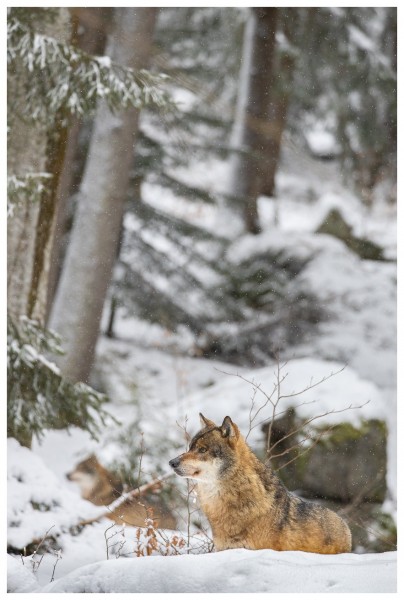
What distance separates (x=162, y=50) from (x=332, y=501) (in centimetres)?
366

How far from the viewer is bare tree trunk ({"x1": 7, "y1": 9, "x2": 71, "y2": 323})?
4.19m

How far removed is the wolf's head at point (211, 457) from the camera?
9.48 feet

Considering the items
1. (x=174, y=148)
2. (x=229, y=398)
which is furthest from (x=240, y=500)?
(x=174, y=148)

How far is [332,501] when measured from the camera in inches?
172

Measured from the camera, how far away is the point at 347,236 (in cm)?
809

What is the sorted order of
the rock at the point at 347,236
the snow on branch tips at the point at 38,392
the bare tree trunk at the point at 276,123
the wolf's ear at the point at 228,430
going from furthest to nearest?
the rock at the point at 347,236
the bare tree trunk at the point at 276,123
the snow on branch tips at the point at 38,392
the wolf's ear at the point at 228,430

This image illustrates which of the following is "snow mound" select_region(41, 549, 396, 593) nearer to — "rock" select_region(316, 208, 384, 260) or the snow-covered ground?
the snow-covered ground

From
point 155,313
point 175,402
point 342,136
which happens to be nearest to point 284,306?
point 155,313

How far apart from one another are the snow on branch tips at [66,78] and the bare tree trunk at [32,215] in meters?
0.09

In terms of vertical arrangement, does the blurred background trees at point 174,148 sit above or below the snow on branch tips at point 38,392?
above

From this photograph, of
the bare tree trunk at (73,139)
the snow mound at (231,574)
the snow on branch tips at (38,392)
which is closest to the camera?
the snow mound at (231,574)

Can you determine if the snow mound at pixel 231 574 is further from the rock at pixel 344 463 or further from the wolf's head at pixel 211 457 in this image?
the rock at pixel 344 463

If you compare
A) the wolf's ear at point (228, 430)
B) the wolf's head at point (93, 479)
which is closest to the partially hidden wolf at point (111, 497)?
the wolf's head at point (93, 479)

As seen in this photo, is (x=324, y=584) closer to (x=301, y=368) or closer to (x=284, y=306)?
(x=301, y=368)
